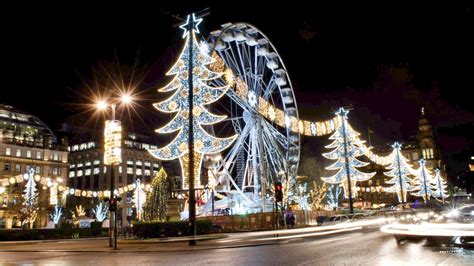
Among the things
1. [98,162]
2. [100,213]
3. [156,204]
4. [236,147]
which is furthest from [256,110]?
[98,162]

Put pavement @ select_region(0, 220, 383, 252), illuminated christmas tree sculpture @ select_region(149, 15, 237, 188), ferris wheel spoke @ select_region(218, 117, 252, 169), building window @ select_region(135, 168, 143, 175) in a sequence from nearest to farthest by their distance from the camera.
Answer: pavement @ select_region(0, 220, 383, 252), illuminated christmas tree sculpture @ select_region(149, 15, 237, 188), ferris wheel spoke @ select_region(218, 117, 252, 169), building window @ select_region(135, 168, 143, 175)

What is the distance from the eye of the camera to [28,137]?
9394 cm

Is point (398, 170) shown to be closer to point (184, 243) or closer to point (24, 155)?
point (184, 243)

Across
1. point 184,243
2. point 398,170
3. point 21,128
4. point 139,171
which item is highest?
point 21,128

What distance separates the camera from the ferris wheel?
43.5 m

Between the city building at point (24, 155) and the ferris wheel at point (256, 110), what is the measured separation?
46872mm

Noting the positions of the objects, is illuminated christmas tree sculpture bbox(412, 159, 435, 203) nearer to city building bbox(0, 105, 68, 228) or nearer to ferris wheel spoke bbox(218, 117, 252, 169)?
ferris wheel spoke bbox(218, 117, 252, 169)

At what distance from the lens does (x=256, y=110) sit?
45312mm

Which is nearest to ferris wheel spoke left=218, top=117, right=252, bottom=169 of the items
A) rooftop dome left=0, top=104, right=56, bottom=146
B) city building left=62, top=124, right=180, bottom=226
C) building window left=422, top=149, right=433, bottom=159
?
rooftop dome left=0, top=104, right=56, bottom=146

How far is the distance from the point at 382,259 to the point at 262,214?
78.4ft

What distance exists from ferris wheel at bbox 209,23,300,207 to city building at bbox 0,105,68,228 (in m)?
46.9

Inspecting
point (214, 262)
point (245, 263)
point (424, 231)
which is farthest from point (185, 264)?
point (424, 231)

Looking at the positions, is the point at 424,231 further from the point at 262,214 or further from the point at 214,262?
the point at 262,214

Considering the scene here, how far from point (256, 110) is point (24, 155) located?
64.9 m
